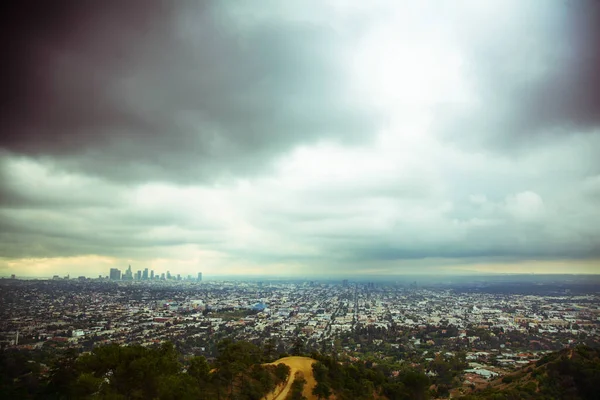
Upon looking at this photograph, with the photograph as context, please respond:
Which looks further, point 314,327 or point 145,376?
point 314,327

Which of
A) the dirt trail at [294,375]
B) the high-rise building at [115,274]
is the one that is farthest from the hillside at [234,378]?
the high-rise building at [115,274]

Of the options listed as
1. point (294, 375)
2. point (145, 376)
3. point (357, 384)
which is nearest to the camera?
point (145, 376)

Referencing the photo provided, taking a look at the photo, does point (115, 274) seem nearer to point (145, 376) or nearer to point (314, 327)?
point (314, 327)

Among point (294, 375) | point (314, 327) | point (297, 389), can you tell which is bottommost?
point (314, 327)

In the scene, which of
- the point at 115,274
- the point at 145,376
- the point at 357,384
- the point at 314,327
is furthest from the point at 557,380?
the point at 115,274

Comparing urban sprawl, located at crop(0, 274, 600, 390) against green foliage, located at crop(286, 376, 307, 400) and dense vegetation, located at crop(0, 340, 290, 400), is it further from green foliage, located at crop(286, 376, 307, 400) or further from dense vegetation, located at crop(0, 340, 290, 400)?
dense vegetation, located at crop(0, 340, 290, 400)

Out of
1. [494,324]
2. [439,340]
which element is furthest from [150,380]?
[494,324]

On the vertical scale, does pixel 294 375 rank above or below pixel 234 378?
below

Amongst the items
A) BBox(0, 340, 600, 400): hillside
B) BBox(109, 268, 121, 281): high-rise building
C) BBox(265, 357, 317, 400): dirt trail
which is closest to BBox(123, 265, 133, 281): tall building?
BBox(109, 268, 121, 281): high-rise building
